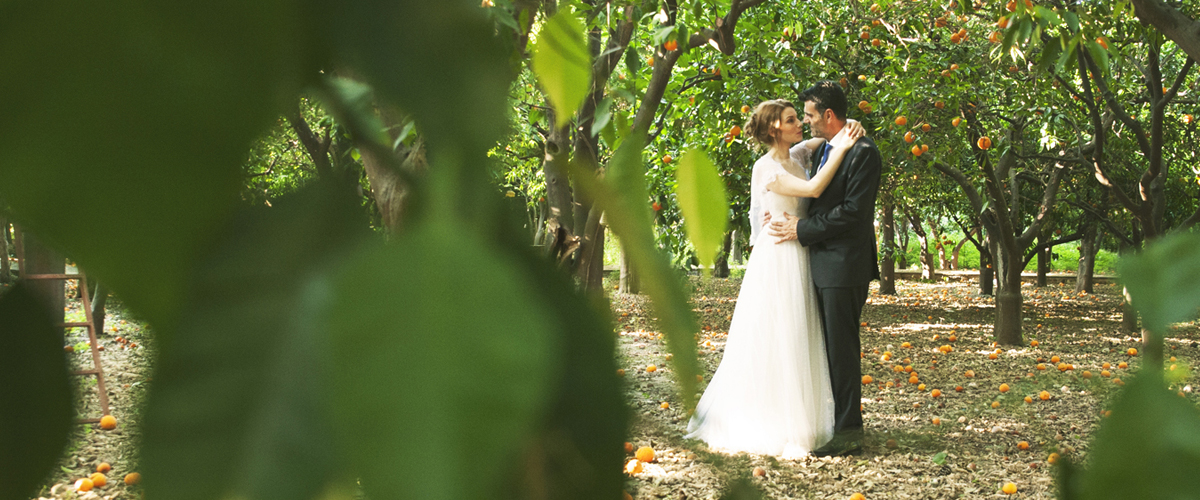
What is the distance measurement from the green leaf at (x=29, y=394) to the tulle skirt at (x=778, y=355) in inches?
102

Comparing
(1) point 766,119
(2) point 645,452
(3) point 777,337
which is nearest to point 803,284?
(3) point 777,337

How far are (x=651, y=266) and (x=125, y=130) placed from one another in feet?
0.21

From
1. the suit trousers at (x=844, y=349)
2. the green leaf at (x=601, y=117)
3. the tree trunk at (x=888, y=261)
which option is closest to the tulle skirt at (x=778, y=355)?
the suit trousers at (x=844, y=349)

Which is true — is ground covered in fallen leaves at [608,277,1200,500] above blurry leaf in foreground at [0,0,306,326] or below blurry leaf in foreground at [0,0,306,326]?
below

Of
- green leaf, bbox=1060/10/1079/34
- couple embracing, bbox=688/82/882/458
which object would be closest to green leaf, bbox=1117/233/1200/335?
green leaf, bbox=1060/10/1079/34

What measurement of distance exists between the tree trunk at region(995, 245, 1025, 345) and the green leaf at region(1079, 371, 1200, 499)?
16.8 feet

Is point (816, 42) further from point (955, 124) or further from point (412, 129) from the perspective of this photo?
point (412, 129)

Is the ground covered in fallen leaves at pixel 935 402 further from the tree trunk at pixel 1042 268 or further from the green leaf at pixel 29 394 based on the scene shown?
the tree trunk at pixel 1042 268

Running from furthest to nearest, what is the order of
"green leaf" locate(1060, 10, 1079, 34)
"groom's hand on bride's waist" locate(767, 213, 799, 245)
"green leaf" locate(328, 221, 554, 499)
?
"groom's hand on bride's waist" locate(767, 213, 799, 245) < "green leaf" locate(1060, 10, 1079, 34) < "green leaf" locate(328, 221, 554, 499)

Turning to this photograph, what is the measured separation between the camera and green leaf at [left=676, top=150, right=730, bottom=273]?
18 centimetres

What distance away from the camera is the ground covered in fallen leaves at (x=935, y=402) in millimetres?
126

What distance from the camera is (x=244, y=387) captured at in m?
0.08

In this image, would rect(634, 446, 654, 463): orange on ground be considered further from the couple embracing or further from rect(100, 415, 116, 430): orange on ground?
the couple embracing

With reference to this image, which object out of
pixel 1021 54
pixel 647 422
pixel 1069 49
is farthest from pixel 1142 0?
pixel 647 422
